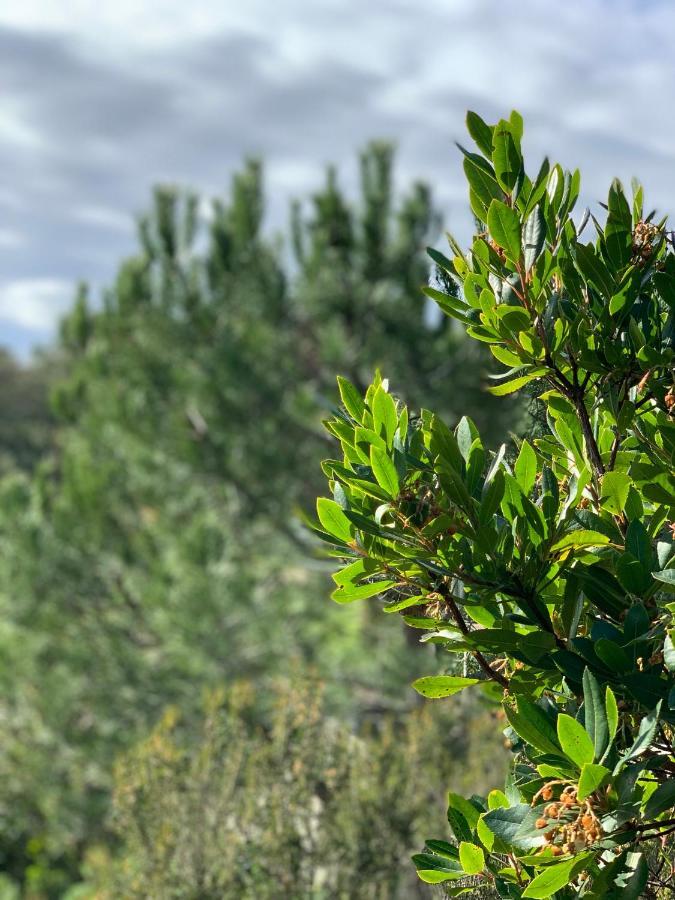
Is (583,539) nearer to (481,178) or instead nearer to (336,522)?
(336,522)

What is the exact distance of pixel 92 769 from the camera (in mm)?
9000

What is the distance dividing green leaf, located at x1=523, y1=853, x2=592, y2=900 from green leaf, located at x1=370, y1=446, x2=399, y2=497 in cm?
53

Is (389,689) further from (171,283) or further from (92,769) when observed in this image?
(171,283)

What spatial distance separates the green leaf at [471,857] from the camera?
1.51 meters

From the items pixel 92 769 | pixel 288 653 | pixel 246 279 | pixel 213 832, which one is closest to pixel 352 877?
pixel 213 832

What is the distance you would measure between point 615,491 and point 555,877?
553mm

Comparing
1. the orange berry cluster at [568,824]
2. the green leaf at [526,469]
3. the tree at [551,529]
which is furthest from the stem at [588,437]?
the orange berry cluster at [568,824]

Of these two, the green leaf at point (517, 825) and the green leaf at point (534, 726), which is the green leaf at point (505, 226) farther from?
the green leaf at point (517, 825)

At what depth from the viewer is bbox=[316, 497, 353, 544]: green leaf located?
1.51m

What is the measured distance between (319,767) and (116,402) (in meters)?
6.36

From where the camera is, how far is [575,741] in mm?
1286

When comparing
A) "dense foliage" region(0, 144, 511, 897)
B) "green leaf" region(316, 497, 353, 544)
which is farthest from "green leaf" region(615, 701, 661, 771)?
"dense foliage" region(0, 144, 511, 897)

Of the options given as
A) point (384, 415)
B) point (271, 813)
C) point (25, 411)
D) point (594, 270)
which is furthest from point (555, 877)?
point (25, 411)

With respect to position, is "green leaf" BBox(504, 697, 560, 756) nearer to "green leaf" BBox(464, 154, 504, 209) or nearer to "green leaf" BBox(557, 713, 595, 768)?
"green leaf" BBox(557, 713, 595, 768)
